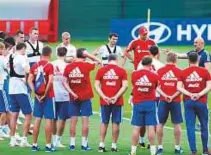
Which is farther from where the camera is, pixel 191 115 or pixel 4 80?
pixel 4 80

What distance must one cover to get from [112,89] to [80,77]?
2.45 feet

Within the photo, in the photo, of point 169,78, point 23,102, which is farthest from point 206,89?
point 23,102

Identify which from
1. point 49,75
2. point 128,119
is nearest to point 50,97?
point 49,75

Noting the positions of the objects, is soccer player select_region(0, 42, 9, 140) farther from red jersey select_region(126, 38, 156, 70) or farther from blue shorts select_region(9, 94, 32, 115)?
red jersey select_region(126, 38, 156, 70)

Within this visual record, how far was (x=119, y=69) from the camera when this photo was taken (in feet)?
59.3

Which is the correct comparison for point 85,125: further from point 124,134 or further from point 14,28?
point 14,28

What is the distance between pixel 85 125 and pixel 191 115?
7.63ft

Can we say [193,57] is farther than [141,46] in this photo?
No

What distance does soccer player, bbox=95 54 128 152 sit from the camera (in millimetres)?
18094

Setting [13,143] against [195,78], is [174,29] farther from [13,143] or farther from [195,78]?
[195,78]

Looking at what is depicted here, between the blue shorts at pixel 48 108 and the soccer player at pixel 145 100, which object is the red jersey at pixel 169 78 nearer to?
the soccer player at pixel 145 100

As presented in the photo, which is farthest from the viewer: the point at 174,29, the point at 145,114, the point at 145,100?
the point at 174,29

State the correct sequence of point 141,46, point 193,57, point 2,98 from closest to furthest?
point 193,57 < point 2,98 < point 141,46

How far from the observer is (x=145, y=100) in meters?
17.3
